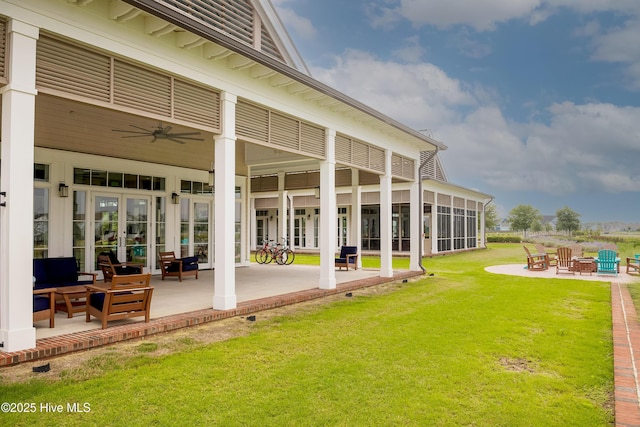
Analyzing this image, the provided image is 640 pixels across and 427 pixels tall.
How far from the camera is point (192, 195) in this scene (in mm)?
11844

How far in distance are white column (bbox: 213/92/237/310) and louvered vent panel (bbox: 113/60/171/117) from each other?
0.97 meters

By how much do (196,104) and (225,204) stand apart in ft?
4.90

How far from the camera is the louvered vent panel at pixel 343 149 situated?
923 centimetres

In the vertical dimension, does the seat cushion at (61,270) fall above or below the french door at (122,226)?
below

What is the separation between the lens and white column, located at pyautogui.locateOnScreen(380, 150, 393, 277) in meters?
10.8

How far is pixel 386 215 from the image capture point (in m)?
10.8

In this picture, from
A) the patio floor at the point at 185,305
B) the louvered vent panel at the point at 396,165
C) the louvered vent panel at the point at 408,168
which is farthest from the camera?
the louvered vent panel at the point at 408,168

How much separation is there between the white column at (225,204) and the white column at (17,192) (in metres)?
2.56

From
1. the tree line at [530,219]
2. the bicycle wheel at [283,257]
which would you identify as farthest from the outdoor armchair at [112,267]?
the tree line at [530,219]

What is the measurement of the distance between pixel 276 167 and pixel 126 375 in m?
11.1

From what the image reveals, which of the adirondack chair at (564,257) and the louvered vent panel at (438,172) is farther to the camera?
the louvered vent panel at (438,172)

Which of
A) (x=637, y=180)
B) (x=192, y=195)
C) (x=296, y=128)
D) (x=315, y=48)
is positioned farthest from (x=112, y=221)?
(x=637, y=180)

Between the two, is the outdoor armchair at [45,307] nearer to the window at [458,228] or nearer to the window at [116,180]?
the window at [116,180]

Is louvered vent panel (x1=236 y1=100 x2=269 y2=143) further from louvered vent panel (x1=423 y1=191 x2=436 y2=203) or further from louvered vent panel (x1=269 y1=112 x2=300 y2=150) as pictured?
louvered vent panel (x1=423 y1=191 x2=436 y2=203)
